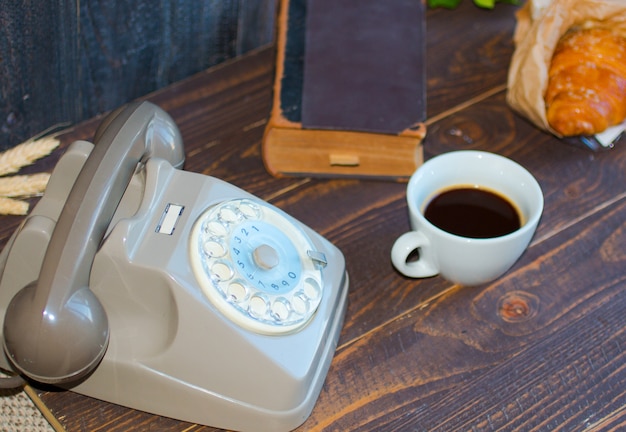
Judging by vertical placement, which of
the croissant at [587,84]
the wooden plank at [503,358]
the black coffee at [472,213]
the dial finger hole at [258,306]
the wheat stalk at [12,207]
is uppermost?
the croissant at [587,84]

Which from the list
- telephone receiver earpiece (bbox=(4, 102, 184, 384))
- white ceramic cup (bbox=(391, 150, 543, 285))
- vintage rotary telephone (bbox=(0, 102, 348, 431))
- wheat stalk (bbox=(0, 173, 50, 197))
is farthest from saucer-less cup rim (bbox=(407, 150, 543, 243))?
wheat stalk (bbox=(0, 173, 50, 197))

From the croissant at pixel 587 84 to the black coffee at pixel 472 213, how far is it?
149 mm

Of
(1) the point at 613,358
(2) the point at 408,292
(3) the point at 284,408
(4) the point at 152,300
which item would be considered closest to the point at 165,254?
(4) the point at 152,300

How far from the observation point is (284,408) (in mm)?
713

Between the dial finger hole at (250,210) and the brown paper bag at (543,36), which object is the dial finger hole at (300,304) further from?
the brown paper bag at (543,36)

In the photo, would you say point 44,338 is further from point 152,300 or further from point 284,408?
point 284,408

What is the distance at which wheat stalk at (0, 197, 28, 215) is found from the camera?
878 millimetres

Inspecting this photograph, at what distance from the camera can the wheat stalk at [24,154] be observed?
0.90m

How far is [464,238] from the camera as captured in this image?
780mm

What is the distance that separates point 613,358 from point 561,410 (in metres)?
0.08

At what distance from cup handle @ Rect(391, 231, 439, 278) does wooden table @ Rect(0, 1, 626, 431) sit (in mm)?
31

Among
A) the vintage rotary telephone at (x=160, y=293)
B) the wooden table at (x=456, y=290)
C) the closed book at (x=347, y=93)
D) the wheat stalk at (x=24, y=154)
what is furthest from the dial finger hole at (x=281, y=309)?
the wheat stalk at (x=24, y=154)

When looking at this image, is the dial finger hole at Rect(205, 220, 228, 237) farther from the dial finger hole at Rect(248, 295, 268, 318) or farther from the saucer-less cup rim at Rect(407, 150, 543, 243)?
the saucer-less cup rim at Rect(407, 150, 543, 243)

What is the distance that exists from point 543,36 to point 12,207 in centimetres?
59
